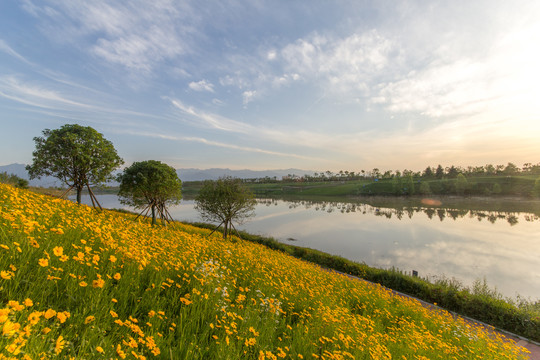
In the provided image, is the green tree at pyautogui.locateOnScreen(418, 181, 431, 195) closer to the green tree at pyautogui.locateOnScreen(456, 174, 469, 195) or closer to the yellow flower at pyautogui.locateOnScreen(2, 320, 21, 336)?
the green tree at pyautogui.locateOnScreen(456, 174, 469, 195)

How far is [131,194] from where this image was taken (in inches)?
788

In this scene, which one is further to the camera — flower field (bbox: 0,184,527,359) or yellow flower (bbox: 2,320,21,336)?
flower field (bbox: 0,184,527,359)

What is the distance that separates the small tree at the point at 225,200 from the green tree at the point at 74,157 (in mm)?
9256

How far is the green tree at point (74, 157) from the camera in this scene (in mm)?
13859

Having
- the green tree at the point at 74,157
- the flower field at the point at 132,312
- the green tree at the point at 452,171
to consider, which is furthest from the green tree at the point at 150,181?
the green tree at the point at 452,171

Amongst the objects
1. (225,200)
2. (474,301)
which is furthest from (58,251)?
→ (225,200)

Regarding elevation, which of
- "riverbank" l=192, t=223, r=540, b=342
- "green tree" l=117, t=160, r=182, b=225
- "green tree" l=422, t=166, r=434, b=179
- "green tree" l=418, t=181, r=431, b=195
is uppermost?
"green tree" l=422, t=166, r=434, b=179

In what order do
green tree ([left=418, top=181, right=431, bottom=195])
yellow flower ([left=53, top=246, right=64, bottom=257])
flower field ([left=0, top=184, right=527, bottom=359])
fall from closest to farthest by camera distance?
1. flower field ([left=0, top=184, right=527, bottom=359])
2. yellow flower ([left=53, top=246, right=64, bottom=257])
3. green tree ([left=418, top=181, right=431, bottom=195])

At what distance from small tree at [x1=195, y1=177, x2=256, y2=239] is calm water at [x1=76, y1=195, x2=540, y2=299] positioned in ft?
19.9

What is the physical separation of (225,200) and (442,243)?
30.7 m

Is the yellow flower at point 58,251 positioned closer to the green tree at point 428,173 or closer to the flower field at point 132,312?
the flower field at point 132,312

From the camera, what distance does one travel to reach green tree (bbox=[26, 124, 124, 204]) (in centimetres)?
1386

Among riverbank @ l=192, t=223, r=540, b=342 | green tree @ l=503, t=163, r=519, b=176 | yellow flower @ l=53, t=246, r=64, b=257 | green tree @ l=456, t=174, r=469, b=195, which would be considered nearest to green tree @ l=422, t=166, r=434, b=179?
green tree @ l=503, t=163, r=519, b=176

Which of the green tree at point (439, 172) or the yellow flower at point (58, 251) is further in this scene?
the green tree at point (439, 172)
